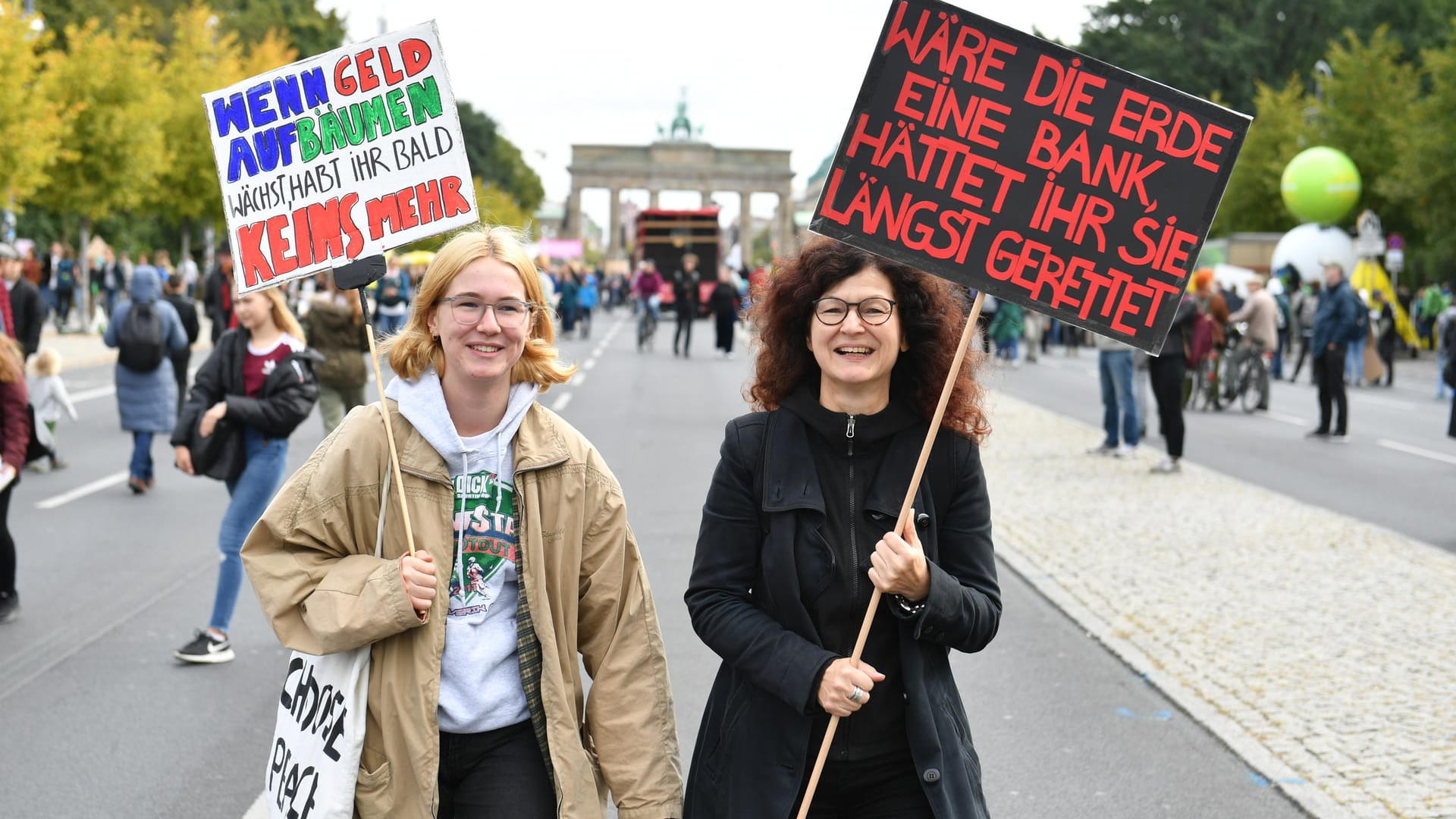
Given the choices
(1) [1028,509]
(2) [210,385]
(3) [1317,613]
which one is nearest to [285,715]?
(2) [210,385]

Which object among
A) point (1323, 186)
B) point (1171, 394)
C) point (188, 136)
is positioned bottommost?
point (188, 136)

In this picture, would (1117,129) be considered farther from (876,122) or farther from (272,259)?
(272,259)

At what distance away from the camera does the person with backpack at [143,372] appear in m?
11.8

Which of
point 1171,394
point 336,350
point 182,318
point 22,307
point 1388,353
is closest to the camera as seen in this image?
point 336,350

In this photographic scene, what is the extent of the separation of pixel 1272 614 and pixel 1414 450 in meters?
9.56

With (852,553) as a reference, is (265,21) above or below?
below

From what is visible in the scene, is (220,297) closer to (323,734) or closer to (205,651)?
(205,651)

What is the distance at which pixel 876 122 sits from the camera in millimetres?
3072

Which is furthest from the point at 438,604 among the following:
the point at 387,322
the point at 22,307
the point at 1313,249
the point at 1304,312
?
the point at 1313,249

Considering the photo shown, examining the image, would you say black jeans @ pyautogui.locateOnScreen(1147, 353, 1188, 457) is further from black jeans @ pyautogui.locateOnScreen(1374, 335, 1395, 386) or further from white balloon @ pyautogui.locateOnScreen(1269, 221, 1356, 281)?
white balloon @ pyautogui.locateOnScreen(1269, 221, 1356, 281)

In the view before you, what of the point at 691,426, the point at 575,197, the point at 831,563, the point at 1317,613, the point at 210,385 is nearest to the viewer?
the point at 831,563

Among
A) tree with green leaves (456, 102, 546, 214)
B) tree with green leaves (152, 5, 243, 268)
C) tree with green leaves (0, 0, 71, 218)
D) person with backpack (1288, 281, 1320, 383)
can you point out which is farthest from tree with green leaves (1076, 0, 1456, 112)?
tree with green leaves (0, 0, 71, 218)

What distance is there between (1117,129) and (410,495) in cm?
149

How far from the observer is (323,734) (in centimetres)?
293
